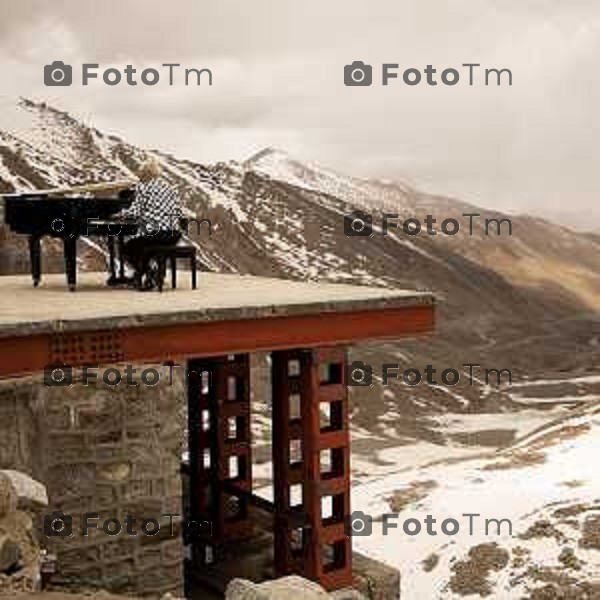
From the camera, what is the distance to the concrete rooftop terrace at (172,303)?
10023mm

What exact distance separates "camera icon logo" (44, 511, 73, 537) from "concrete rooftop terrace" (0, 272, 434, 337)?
181cm

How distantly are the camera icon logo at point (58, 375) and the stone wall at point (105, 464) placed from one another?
79 millimetres

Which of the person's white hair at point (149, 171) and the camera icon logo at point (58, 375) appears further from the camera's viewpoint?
the person's white hair at point (149, 171)

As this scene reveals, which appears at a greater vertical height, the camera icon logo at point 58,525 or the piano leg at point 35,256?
the piano leg at point 35,256

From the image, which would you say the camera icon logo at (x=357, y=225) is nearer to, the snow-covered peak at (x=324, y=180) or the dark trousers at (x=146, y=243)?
the snow-covered peak at (x=324, y=180)

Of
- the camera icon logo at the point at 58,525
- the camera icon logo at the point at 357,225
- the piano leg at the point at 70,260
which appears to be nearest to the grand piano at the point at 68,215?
the piano leg at the point at 70,260

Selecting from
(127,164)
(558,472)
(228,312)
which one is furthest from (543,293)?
(228,312)

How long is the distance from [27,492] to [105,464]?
176cm

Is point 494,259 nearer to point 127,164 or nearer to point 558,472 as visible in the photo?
point 127,164

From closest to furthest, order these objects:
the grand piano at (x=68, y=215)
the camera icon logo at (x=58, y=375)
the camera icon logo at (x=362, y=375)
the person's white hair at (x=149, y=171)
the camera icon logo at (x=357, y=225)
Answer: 1. the camera icon logo at (x=58, y=375)
2. the person's white hair at (x=149, y=171)
3. the grand piano at (x=68, y=215)
4. the camera icon logo at (x=362, y=375)
5. the camera icon logo at (x=357, y=225)

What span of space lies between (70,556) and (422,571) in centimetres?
1015

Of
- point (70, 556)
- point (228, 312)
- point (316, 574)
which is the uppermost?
point (228, 312)

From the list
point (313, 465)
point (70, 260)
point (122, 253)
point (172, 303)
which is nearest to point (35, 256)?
point (70, 260)

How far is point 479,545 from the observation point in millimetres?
19391
